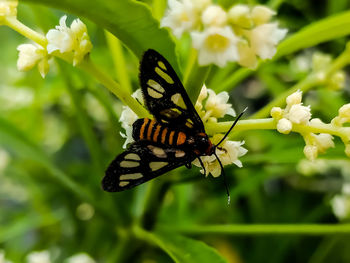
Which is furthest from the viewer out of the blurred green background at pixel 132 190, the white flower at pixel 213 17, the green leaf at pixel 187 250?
the blurred green background at pixel 132 190

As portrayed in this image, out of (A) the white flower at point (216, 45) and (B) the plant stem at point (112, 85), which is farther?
(B) the plant stem at point (112, 85)

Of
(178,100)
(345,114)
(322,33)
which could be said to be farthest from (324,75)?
(178,100)

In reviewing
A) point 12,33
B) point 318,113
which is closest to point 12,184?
point 12,33

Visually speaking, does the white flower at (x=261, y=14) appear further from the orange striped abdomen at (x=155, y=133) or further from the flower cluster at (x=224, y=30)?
the orange striped abdomen at (x=155, y=133)

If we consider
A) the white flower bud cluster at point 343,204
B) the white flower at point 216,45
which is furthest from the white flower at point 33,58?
the white flower bud cluster at point 343,204

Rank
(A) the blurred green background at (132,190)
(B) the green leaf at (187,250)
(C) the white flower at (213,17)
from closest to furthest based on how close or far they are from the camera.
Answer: (C) the white flower at (213,17), (B) the green leaf at (187,250), (A) the blurred green background at (132,190)

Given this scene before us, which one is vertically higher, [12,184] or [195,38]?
[195,38]

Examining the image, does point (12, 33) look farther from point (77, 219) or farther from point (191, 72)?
point (191, 72)

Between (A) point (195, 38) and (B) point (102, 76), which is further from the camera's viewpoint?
(B) point (102, 76)
